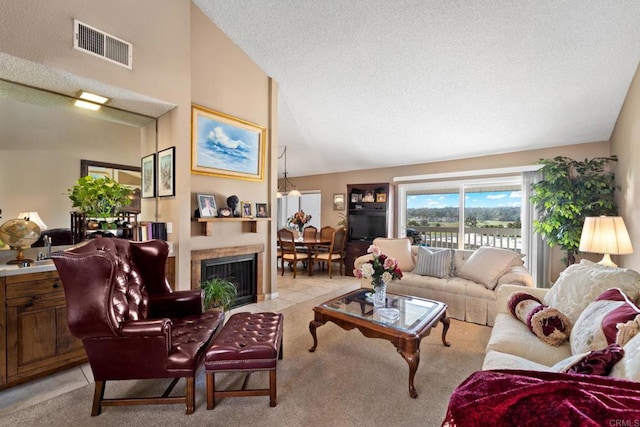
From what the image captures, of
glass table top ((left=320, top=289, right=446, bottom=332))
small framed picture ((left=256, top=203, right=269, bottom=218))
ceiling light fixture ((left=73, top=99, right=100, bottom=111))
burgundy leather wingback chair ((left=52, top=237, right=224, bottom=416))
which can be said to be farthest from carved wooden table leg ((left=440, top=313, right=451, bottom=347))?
ceiling light fixture ((left=73, top=99, right=100, bottom=111))

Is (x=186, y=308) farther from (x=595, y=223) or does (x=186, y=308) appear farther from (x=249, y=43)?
(x=595, y=223)

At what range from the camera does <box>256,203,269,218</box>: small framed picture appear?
3900 mm

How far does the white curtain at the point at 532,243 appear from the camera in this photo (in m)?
4.23

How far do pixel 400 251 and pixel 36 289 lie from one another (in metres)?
3.83

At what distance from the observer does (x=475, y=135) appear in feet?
13.9

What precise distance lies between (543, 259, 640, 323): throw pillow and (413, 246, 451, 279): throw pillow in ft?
4.92

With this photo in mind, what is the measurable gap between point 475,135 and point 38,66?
499cm

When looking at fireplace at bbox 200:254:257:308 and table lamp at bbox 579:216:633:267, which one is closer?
table lamp at bbox 579:216:633:267

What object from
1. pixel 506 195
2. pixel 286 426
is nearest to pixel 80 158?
pixel 286 426

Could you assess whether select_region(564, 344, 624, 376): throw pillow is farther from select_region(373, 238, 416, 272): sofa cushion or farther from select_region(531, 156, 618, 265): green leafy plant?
select_region(531, 156, 618, 265): green leafy plant

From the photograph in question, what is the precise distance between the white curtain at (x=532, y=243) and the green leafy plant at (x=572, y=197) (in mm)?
436

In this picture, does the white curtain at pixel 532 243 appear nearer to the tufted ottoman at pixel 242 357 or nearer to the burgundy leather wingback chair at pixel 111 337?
the tufted ottoman at pixel 242 357

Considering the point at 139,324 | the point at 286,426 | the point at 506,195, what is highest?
the point at 506,195

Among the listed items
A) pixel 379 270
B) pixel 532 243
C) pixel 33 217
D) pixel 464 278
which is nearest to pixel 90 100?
pixel 33 217
